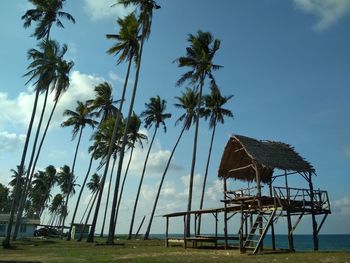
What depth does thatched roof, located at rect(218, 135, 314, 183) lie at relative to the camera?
23859mm

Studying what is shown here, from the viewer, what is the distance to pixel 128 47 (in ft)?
113

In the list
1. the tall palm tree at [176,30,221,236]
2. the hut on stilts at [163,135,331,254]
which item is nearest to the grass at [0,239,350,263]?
the hut on stilts at [163,135,331,254]

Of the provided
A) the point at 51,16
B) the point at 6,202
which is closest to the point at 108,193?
the point at 51,16

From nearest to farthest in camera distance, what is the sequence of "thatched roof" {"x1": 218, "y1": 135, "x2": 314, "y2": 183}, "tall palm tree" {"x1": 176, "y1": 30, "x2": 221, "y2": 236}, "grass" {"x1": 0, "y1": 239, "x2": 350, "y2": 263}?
"grass" {"x1": 0, "y1": 239, "x2": 350, "y2": 263} → "thatched roof" {"x1": 218, "y1": 135, "x2": 314, "y2": 183} → "tall palm tree" {"x1": 176, "y1": 30, "x2": 221, "y2": 236}

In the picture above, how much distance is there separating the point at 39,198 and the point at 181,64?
218 ft

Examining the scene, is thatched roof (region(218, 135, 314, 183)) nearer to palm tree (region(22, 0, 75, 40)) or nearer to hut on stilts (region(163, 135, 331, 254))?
hut on stilts (region(163, 135, 331, 254))

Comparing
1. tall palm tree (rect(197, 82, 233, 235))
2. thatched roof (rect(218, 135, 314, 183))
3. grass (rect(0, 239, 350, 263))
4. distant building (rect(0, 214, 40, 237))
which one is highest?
tall palm tree (rect(197, 82, 233, 235))

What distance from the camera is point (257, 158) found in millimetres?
23375

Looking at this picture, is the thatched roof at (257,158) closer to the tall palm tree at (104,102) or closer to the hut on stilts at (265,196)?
the hut on stilts at (265,196)

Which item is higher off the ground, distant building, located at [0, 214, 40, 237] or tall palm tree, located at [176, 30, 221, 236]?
tall palm tree, located at [176, 30, 221, 236]

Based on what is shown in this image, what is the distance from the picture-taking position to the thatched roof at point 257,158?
23.9 m

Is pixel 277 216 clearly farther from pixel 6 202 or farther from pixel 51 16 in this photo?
pixel 6 202

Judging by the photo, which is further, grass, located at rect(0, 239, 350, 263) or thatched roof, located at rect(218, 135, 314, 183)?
thatched roof, located at rect(218, 135, 314, 183)

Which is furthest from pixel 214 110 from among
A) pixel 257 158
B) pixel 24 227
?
pixel 24 227
